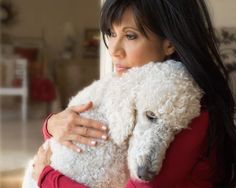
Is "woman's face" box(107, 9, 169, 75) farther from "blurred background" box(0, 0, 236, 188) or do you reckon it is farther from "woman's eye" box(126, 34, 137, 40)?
"blurred background" box(0, 0, 236, 188)

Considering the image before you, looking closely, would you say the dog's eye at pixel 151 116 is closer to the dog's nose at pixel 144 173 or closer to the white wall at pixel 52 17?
the dog's nose at pixel 144 173

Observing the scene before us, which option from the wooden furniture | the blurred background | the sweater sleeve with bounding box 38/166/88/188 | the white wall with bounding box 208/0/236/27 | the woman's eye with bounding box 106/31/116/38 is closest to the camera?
the sweater sleeve with bounding box 38/166/88/188

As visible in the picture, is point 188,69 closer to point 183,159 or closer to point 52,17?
point 183,159

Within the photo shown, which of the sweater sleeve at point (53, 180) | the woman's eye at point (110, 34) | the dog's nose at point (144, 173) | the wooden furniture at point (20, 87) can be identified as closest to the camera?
the dog's nose at point (144, 173)

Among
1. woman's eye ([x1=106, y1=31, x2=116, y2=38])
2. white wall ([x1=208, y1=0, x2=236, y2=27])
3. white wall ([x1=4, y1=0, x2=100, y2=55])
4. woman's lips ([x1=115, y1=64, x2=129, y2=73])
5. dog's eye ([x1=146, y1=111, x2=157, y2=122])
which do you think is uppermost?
white wall ([x1=4, y1=0, x2=100, y2=55])

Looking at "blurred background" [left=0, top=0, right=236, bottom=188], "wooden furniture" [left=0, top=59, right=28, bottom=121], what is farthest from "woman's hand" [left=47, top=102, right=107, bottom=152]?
"wooden furniture" [left=0, top=59, right=28, bottom=121]

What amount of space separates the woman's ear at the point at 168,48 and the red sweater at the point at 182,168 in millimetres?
147

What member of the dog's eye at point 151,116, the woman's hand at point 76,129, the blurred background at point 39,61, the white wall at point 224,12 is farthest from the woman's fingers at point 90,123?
the blurred background at point 39,61

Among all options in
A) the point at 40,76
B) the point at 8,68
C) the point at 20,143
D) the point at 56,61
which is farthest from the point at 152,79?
the point at 56,61

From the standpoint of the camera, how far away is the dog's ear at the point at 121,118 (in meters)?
0.67

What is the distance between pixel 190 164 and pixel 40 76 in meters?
4.94

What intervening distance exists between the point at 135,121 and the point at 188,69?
0.14 m

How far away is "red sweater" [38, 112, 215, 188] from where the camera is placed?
678mm

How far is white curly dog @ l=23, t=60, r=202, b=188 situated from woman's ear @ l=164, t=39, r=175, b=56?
73 millimetres
